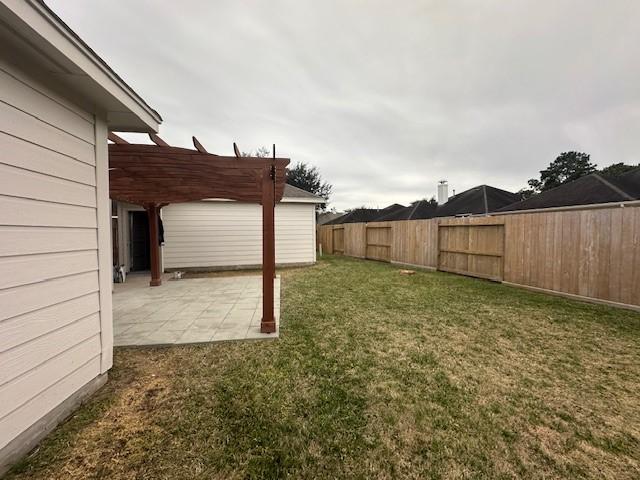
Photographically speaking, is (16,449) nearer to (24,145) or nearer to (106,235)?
(106,235)

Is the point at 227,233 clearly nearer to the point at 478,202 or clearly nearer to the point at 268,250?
the point at 268,250

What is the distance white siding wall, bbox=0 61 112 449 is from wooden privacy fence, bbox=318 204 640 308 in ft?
24.8

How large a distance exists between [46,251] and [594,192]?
12475 millimetres

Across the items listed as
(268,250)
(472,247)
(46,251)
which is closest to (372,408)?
(268,250)

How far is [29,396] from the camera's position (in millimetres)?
1658

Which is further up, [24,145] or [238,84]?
[238,84]

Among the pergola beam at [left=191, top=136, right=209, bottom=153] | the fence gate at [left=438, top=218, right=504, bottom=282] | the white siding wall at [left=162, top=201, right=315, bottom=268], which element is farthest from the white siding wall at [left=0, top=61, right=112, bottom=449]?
the fence gate at [left=438, top=218, right=504, bottom=282]

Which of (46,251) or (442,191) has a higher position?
(442,191)

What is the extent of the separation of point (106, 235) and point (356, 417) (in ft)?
8.97

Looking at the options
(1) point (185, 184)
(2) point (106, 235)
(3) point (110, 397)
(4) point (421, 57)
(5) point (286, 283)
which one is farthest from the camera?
(5) point (286, 283)

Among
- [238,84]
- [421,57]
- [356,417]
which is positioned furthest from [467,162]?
[356,417]

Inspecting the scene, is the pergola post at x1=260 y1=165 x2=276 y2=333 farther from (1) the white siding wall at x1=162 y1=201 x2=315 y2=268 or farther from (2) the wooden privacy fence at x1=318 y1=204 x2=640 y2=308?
(1) the white siding wall at x1=162 y1=201 x2=315 y2=268

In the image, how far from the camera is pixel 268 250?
367 centimetres

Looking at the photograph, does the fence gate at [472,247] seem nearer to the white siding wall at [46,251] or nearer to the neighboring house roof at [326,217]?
the white siding wall at [46,251]
